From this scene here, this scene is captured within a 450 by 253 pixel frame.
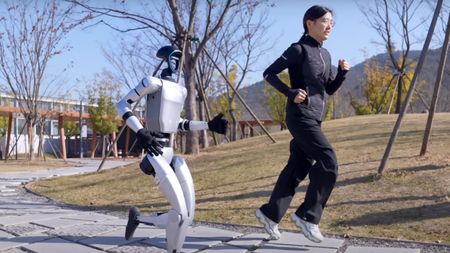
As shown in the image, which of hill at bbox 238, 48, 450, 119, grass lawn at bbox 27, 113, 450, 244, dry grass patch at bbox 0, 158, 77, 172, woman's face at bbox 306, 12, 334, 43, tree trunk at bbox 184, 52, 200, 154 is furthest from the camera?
hill at bbox 238, 48, 450, 119

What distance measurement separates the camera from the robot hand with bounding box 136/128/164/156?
4375 millimetres

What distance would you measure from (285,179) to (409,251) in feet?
4.07

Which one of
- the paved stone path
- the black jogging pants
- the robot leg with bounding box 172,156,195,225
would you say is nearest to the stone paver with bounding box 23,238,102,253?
the paved stone path

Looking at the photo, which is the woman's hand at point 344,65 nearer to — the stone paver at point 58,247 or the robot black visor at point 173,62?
the robot black visor at point 173,62

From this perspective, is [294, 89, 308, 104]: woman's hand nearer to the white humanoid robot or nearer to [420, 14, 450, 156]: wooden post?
the white humanoid robot

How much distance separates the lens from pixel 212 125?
492 centimetres

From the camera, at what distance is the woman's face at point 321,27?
191 inches

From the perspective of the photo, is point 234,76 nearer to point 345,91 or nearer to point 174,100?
point 345,91

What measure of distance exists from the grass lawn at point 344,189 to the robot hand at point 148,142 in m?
2.05

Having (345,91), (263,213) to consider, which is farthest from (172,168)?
(345,91)

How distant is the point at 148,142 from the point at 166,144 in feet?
1.05

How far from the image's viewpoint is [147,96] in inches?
184

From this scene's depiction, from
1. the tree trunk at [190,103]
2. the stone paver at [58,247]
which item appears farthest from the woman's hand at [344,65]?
the tree trunk at [190,103]

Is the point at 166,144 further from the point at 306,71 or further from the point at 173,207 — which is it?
→ the point at 306,71
